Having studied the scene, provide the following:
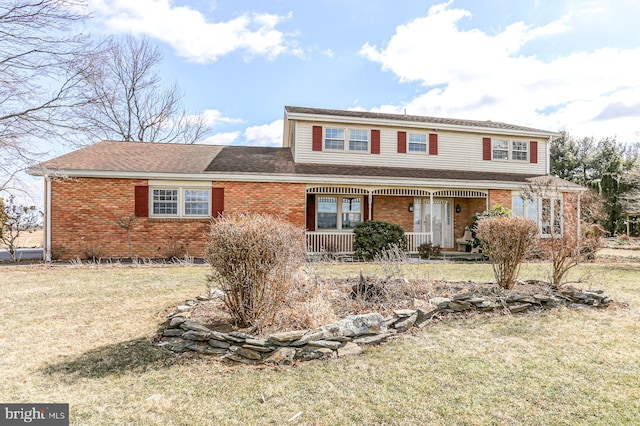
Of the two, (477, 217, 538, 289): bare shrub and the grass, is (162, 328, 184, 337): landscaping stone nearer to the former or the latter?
the grass

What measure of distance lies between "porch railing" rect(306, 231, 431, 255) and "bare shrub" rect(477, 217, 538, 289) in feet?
24.2

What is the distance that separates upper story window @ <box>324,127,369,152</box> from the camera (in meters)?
15.7

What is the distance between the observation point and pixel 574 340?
4.53m

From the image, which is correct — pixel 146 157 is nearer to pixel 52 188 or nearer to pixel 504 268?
pixel 52 188

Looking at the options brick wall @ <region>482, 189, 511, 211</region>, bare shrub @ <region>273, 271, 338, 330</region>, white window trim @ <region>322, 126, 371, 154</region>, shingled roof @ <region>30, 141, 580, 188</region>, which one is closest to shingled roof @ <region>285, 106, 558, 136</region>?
white window trim @ <region>322, 126, 371, 154</region>

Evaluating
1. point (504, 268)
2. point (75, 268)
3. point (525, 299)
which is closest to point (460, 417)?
point (525, 299)

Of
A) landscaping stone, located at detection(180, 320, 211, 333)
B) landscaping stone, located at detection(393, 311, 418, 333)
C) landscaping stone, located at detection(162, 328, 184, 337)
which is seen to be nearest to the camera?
landscaping stone, located at detection(180, 320, 211, 333)

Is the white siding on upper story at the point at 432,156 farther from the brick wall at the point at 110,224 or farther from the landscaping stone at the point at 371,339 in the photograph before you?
the landscaping stone at the point at 371,339

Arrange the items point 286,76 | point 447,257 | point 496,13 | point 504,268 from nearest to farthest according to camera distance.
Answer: point 504,268 < point 496,13 < point 447,257 < point 286,76

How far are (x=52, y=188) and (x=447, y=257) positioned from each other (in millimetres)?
14685

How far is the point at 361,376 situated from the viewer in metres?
3.57

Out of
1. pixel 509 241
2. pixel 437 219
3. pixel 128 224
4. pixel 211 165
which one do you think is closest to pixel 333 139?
pixel 211 165

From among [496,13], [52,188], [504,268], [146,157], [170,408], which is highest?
[496,13]

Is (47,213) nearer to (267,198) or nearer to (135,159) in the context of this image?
(135,159)
